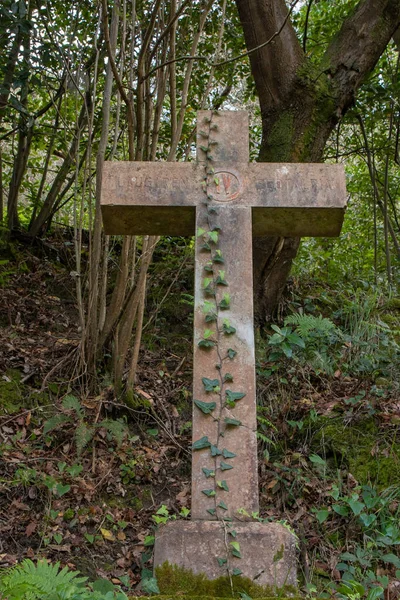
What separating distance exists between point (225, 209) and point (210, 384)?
109 cm

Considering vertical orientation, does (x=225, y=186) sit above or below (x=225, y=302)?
above

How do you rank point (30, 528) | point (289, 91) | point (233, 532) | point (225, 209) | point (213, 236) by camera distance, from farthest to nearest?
point (289, 91) → point (30, 528) → point (225, 209) → point (213, 236) → point (233, 532)

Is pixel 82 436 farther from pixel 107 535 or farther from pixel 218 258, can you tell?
pixel 218 258

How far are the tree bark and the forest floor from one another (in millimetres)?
872

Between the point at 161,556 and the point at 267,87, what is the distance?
4.84 m

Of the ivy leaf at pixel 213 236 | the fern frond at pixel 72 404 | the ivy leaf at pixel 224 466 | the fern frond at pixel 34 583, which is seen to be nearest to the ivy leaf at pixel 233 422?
the ivy leaf at pixel 224 466

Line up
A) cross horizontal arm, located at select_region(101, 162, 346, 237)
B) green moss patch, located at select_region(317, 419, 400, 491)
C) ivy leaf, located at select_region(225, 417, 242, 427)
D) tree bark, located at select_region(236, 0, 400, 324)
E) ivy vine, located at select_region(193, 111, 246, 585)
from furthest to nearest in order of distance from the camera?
tree bark, located at select_region(236, 0, 400, 324) < green moss patch, located at select_region(317, 419, 400, 491) < cross horizontal arm, located at select_region(101, 162, 346, 237) < ivy leaf, located at select_region(225, 417, 242, 427) < ivy vine, located at select_region(193, 111, 246, 585)

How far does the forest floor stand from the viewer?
4180mm

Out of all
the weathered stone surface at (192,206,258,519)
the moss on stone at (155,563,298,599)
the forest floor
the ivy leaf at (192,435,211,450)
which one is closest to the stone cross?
the weathered stone surface at (192,206,258,519)

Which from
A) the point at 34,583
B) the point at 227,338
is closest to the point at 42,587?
the point at 34,583

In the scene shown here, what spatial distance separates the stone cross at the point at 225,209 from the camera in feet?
12.0

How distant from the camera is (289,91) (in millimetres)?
6488

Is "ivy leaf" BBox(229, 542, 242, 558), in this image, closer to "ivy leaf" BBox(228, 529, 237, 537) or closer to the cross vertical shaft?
"ivy leaf" BBox(228, 529, 237, 537)

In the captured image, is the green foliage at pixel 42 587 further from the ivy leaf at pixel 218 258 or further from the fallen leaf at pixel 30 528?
the ivy leaf at pixel 218 258
